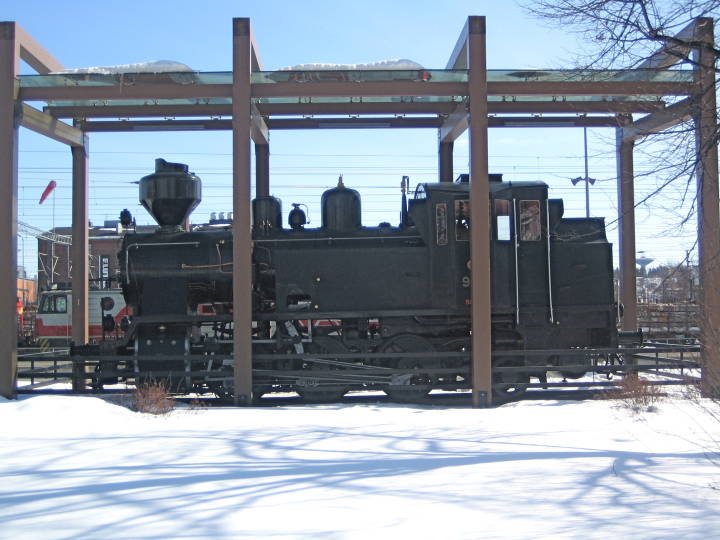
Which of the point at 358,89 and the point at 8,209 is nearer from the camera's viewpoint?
the point at 8,209

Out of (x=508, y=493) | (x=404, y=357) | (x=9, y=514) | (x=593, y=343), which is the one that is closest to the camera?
(x=9, y=514)

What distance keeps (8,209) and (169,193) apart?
2.56 meters

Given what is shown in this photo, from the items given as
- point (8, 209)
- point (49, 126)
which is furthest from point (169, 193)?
point (49, 126)

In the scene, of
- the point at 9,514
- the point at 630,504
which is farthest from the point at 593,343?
the point at 9,514

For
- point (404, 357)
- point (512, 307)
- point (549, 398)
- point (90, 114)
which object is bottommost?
point (549, 398)

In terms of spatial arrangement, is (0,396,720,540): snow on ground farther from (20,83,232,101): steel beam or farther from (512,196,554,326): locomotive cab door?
(20,83,232,101): steel beam

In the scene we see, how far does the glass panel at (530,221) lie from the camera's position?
11.1 metres

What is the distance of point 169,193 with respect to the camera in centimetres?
1162

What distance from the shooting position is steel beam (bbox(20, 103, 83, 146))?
1123 centimetres

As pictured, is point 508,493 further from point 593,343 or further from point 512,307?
point 593,343

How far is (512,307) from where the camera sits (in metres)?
10.9

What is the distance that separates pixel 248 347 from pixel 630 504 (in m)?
6.35

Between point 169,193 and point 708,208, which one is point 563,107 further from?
point 169,193

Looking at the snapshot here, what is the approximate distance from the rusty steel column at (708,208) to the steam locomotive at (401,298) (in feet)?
5.37
